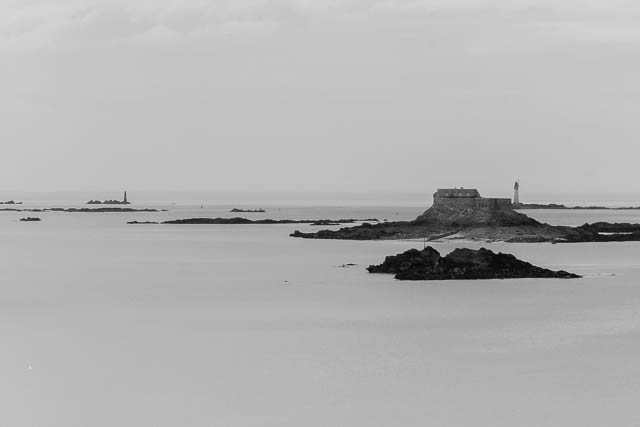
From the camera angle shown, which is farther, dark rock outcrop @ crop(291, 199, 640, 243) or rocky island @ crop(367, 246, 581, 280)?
dark rock outcrop @ crop(291, 199, 640, 243)

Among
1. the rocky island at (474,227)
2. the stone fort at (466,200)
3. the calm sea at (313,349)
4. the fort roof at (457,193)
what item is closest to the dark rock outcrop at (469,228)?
the rocky island at (474,227)

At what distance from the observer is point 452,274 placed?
24859 millimetres

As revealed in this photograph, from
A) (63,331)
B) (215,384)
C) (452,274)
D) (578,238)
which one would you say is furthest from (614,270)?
(215,384)

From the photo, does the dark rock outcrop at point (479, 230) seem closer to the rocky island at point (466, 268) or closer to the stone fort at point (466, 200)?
the stone fort at point (466, 200)

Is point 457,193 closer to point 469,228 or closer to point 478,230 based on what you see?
point 469,228

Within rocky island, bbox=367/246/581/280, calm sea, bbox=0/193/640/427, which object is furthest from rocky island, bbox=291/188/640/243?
rocky island, bbox=367/246/581/280

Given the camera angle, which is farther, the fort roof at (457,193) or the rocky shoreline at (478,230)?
the fort roof at (457,193)

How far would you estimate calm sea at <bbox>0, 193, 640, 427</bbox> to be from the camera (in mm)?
10930

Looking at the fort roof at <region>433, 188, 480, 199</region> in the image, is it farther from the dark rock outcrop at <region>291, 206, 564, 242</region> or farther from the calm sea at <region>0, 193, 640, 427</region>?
the calm sea at <region>0, 193, 640, 427</region>

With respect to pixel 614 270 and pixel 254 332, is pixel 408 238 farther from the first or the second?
pixel 254 332

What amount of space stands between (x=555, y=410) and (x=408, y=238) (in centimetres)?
3322

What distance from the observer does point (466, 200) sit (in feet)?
145

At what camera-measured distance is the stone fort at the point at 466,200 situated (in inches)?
1710

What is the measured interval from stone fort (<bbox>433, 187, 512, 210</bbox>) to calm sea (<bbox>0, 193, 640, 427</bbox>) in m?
13.4
